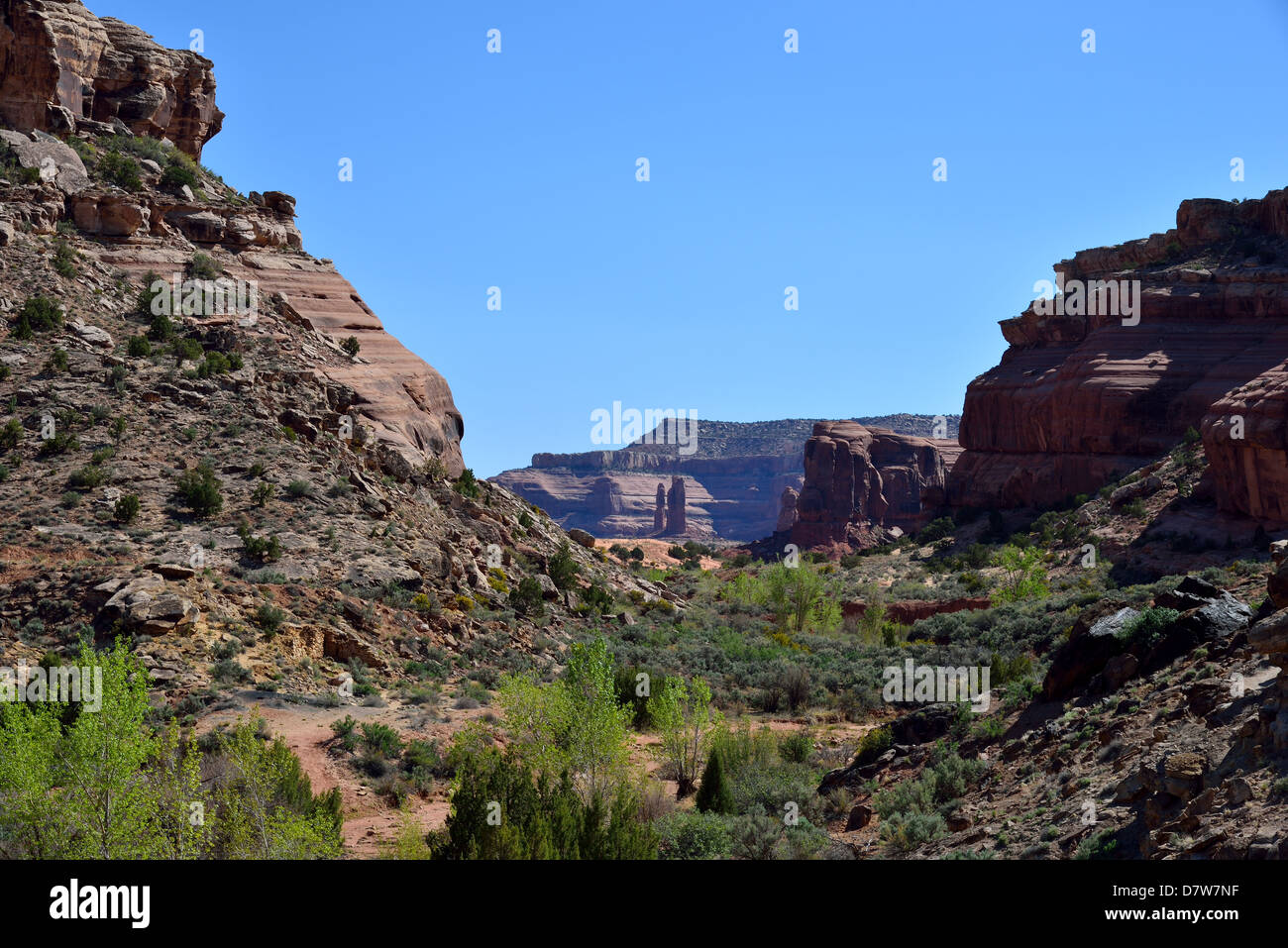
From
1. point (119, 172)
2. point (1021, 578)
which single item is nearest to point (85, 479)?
point (119, 172)

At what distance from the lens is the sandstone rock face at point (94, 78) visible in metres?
45.0

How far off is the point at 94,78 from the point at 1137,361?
214ft

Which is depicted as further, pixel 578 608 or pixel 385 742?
pixel 578 608

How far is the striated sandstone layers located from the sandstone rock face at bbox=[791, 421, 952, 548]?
109ft

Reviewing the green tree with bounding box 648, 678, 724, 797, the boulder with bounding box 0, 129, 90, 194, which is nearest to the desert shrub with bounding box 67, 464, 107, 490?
the boulder with bounding box 0, 129, 90, 194

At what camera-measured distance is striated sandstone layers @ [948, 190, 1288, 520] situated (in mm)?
66688

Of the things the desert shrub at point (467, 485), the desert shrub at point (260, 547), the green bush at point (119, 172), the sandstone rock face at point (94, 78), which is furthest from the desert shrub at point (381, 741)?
the sandstone rock face at point (94, 78)

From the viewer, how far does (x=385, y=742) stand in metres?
24.3

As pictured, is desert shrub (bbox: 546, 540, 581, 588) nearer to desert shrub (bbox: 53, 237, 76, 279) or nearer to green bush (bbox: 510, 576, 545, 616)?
green bush (bbox: 510, 576, 545, 616)
